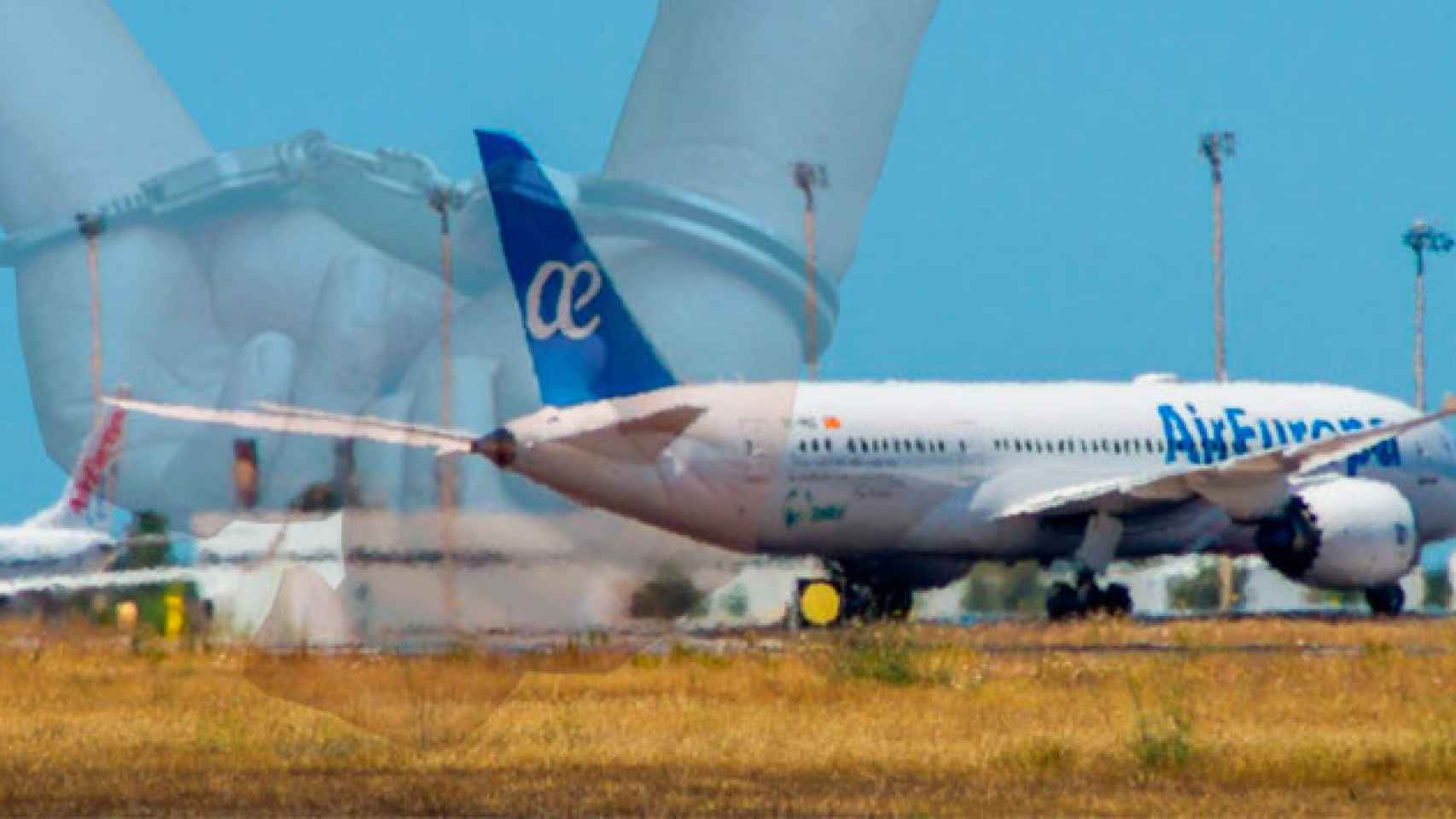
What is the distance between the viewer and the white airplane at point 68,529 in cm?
6000

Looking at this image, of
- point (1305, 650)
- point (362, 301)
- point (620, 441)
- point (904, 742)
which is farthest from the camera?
point (362, 301)

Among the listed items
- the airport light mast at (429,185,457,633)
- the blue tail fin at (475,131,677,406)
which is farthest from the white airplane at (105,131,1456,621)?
the airport light mast at (429,185,457,633)

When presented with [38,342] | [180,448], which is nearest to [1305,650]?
[180,448]

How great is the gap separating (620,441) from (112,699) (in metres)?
5.93

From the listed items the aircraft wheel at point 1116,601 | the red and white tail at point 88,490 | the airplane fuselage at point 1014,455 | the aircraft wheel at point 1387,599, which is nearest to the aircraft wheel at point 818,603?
the airplane fuselage at point 1014,455

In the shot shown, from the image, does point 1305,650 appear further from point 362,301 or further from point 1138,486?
point 362,301

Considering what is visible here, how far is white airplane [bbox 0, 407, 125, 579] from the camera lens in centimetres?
6000

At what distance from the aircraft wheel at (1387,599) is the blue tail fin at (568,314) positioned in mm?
19169

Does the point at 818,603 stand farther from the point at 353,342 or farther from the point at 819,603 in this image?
the point at 353,342

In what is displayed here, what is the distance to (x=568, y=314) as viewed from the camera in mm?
42000

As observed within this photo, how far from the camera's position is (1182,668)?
38.1 meters

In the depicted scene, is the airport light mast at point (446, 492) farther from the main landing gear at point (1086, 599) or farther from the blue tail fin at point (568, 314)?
the main landing gear at point (1086, 599)

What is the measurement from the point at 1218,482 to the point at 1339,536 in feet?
7.48

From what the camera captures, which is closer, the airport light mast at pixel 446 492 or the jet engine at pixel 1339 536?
the airport light mast at pixel 446 492
